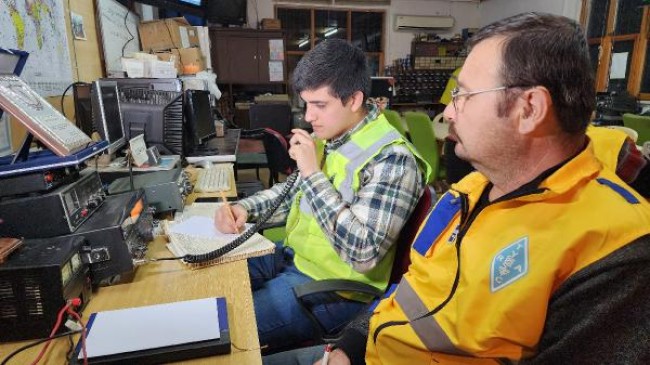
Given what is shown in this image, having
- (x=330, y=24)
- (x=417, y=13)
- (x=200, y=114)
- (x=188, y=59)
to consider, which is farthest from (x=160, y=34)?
(x=417, y=13)

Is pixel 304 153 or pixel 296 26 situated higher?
pixel 296 26

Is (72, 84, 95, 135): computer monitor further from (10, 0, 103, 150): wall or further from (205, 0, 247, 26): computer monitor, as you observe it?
(205, 0, 247, 26): computer monitor

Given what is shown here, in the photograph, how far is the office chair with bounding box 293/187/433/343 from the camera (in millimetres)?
1176

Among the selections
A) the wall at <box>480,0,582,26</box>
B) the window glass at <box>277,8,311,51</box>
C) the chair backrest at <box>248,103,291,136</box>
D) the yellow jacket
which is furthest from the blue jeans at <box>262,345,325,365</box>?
the window glass at <box>277,8,311,51</box>

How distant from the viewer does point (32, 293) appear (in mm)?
821

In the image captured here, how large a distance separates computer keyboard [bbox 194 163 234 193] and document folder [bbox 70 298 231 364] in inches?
39.9

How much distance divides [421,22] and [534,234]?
301 inches

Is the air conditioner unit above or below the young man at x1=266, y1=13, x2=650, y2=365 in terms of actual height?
above

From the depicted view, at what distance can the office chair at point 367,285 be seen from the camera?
1.18 meters

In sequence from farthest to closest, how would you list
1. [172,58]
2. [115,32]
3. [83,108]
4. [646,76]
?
1. [646,76]
2. [172,58]
3. [115,32]
4. [83,108]

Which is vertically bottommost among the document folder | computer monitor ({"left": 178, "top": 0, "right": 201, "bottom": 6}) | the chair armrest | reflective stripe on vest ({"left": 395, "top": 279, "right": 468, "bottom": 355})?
the chair armrest

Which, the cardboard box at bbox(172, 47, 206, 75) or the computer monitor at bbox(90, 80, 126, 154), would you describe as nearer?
the computer monitor at bbox(90, 80, 126, 154)

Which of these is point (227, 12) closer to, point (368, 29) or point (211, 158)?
point (368, 29)

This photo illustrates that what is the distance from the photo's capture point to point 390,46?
7.72 meters
